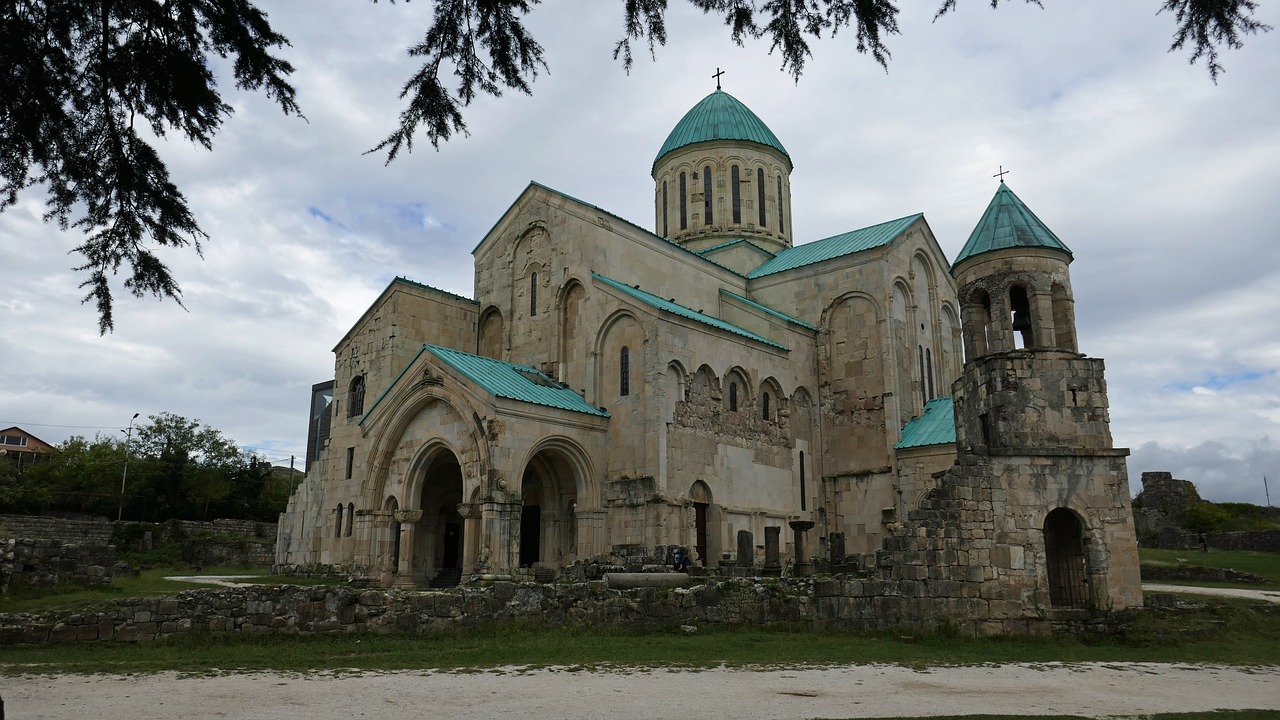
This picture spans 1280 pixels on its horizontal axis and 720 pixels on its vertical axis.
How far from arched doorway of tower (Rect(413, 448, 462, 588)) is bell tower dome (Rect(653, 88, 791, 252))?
12.6 m

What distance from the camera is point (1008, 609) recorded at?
13492 mm

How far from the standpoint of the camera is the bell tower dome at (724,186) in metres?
31.1

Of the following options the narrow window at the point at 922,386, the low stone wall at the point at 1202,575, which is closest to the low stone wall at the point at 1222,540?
the low stone wall at the point at 1202,575

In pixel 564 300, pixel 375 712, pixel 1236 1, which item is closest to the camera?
pixel 1236 1

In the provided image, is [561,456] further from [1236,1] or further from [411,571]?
[1236,1]

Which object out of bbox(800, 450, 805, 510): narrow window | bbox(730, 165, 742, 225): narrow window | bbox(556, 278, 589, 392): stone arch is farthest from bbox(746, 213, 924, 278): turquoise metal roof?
bbox(556, 278, 589, 392): stone arch

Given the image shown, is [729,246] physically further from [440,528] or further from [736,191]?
Result: [440,528]

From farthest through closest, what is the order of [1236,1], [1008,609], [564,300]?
[564,300] → [1008,609] → [1236,1]

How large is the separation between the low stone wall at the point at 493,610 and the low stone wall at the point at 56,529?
25614mm

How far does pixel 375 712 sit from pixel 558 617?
19.2 ft

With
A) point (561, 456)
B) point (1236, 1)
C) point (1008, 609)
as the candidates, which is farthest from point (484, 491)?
point (1236, 1)

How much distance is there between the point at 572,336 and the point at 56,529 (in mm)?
23986

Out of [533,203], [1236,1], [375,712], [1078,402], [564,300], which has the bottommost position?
[375,712]

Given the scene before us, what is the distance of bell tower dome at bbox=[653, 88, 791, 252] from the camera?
31125 mm
